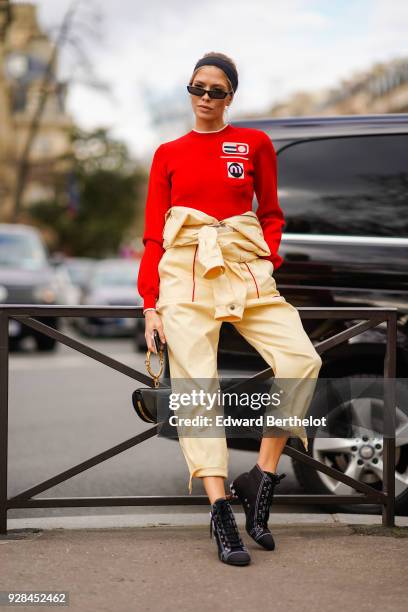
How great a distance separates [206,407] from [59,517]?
1268 mm

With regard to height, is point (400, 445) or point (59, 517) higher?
point (400, 445)

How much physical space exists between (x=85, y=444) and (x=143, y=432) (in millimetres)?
3026

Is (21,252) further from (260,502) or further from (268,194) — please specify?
(260,502)

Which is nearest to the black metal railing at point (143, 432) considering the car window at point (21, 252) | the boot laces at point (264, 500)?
the boot laces at point (264, 500)

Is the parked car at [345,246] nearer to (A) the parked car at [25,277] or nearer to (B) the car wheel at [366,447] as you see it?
(B) the car wheel at [366,447]

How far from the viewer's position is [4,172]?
51.8 m

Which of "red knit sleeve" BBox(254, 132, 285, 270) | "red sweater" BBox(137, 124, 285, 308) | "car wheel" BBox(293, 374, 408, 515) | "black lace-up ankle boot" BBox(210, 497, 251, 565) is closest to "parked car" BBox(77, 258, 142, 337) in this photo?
"car wheel" BBox(293, 374, 408, 515)

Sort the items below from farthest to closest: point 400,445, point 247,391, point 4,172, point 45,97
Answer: point 4,172 → point 45,97 → point 400,445 → point 247,391

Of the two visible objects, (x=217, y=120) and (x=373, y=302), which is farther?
(x=373, y=302)

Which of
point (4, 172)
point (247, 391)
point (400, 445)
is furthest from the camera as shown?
point (4, 172)

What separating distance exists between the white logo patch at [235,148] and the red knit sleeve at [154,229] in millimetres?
262

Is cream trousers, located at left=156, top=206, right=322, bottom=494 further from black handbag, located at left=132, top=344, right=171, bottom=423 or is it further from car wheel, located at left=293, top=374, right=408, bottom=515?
car wheel, located at left=293, top=374, right=408, bottom=515

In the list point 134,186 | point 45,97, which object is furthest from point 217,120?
point 134,186

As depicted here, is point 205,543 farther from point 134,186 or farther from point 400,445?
point 134,186
